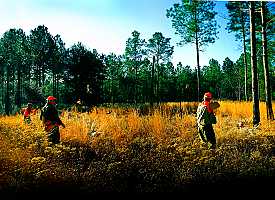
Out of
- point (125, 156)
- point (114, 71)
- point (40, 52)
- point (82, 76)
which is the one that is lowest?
point (125, 156)

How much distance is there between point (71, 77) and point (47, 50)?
325cm

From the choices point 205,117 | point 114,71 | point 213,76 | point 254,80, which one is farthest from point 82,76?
point 213,76

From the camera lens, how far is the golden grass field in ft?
20.8

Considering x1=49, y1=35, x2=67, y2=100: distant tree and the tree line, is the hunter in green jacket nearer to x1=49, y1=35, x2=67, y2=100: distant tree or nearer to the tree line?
the tree line

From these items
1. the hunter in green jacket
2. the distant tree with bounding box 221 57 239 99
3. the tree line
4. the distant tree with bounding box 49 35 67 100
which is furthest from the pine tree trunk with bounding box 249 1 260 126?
the distant tree with bounding box 221 57 239 99

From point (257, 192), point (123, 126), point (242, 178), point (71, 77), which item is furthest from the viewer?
point (71, 77)

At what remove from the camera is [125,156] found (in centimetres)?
762

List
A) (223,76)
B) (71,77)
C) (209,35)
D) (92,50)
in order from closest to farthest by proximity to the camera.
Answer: (71,77), (92,50), (209,35), (223,76)

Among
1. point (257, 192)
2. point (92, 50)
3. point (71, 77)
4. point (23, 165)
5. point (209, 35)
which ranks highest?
point (209, 35)

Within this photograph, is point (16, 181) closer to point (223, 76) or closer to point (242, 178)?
point (242, 178)

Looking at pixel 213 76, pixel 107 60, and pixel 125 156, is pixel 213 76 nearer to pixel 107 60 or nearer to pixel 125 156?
pixel 107 60

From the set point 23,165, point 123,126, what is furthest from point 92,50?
point 23,165

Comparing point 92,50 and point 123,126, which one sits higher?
point 92,50

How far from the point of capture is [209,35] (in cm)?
2511
